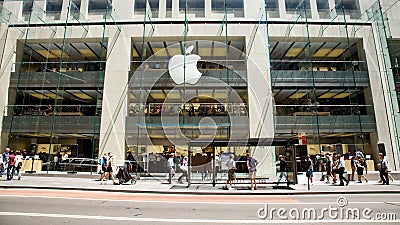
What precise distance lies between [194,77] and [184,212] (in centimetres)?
1561

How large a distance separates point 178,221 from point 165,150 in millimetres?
17249

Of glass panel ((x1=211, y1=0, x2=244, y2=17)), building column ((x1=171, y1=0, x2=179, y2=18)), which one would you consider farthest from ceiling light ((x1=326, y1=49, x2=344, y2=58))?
building column ((x1=171, y1=0, x2=179, y2=18))

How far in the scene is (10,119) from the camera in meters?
21.9

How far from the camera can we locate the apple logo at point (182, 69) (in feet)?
71.9

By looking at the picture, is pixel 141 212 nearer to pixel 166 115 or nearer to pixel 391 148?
pixel 166 115

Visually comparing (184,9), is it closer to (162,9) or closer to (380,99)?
(162,9)

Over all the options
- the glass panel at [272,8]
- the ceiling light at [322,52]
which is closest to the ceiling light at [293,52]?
the ceiling light at [322,52]

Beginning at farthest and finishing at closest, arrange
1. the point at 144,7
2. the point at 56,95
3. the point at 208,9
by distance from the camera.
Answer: the point at 144,7
the point at 208,9
the point at 56,95

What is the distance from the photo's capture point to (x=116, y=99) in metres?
21.6

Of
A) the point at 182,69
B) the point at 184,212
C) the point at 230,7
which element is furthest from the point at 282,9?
the point at 184,212

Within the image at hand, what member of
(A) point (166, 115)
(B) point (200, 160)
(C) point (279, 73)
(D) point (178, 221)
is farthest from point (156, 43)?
(D) point (178, 221)

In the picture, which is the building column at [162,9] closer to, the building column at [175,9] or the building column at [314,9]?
the building column at [175,9]

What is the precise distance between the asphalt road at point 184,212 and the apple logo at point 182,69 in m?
14.0

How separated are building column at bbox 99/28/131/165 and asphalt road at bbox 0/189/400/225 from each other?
11328 mm
